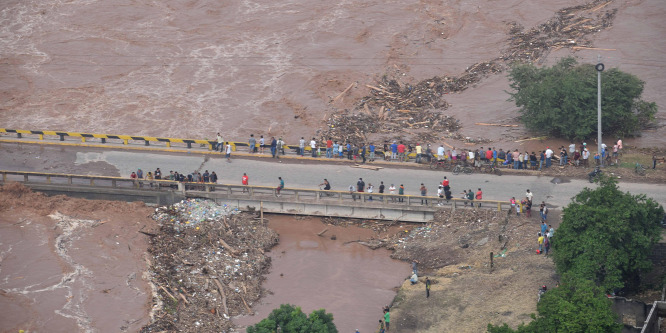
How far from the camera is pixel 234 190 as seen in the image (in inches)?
2056

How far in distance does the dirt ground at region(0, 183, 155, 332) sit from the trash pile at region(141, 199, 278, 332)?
807mm

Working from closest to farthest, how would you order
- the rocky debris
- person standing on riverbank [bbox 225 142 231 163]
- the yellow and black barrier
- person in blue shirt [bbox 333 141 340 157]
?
the rocky debris
person standing on riverbank [bbox 225 142 231 163]
person in blue shirt [bbox 333 141 340 157]
the yellow and black barrier

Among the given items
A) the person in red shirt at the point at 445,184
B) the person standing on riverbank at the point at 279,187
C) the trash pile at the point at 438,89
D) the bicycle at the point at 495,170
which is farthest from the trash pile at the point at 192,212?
the bicycle at the point at 495,170

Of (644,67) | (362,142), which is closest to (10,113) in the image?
(362,142)

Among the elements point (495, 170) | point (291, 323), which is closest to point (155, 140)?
point (495, 170)

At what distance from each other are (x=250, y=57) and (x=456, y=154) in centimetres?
2495

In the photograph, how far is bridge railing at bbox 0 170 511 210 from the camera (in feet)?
167

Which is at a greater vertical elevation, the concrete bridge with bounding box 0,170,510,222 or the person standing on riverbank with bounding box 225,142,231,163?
the person standing on riverbank with bounding box 225,142,231,163

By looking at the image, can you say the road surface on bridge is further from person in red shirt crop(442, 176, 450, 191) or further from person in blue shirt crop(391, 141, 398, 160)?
person in red shirt crop(442, 176, 450, 191)

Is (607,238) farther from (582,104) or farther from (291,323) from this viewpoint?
(582,104)

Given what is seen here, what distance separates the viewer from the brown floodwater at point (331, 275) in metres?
44.2

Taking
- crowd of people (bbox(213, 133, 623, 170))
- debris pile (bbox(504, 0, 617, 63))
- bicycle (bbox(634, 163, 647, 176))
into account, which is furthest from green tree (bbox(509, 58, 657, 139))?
debris pile (bbox(504, 0, 617, 63))

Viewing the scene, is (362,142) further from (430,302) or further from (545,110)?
(430,302)

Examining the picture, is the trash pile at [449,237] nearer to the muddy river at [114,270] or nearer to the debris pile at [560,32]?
the muddy river at [114,270]
